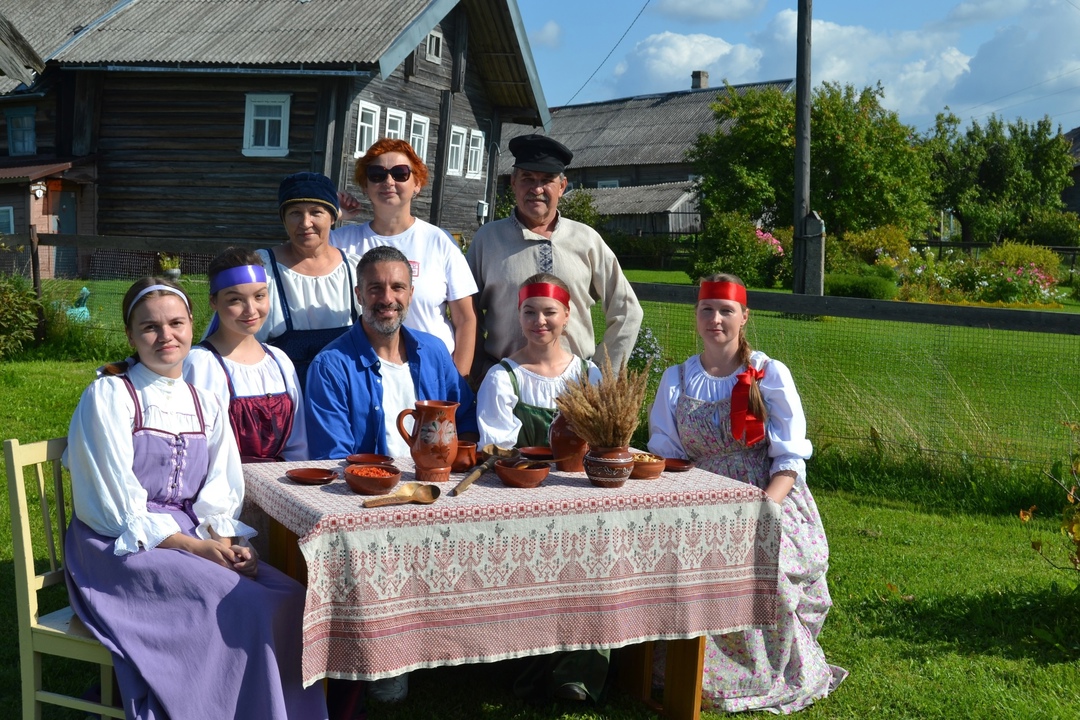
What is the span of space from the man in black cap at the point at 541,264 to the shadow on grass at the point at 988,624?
1.69 m

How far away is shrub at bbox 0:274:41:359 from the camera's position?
10148 mm

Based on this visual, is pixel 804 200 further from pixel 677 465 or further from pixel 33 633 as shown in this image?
pixel 33 633

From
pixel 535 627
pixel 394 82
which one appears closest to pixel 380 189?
pixel 535 627

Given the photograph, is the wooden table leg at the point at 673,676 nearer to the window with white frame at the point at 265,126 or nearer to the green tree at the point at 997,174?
the window with white frame at the point at 265,126

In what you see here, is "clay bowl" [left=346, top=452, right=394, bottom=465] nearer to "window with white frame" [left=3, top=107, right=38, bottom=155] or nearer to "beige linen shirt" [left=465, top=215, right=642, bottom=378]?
"beige linen shirt" [left=465, top=215, right=642, bottom=378]

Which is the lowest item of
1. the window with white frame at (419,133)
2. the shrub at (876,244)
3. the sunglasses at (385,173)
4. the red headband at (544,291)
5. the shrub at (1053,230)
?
the red headband at (544,291)

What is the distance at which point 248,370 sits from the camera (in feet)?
12.3

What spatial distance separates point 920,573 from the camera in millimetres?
5281

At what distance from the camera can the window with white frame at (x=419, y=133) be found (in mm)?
20416

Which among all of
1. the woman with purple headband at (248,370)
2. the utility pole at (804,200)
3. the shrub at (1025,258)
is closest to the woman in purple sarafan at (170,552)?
the woman with purple headband at (248,370)

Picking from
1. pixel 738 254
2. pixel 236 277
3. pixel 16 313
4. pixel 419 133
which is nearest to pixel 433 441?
pixel 236 277

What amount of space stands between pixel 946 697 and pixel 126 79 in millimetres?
18753

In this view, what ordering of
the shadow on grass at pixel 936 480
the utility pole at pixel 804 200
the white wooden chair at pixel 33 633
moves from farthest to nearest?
the utility pole at pixel 804 200
the shadow on grass at pixel 936 480
the white wooden chair at pixel 33 633

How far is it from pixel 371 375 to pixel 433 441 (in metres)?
0.67
